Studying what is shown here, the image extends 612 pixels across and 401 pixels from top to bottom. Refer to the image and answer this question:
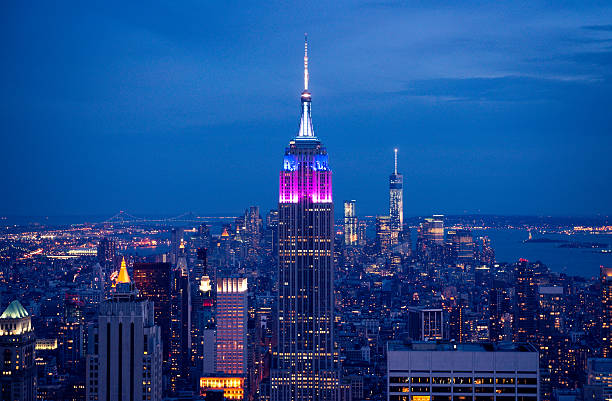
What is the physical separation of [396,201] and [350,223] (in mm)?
3121

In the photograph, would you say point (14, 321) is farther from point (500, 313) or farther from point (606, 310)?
point (500, 313)

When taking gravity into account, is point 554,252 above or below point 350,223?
below

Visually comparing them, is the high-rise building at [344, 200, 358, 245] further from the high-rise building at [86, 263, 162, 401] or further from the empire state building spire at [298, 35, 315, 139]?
the high-rise building at [86, 263, 162, 401]

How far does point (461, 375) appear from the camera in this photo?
11.5 meters

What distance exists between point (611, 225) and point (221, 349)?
53.4 ft

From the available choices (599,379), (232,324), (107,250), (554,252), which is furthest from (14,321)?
(232,324)

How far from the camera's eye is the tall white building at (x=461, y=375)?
1150 centimetres

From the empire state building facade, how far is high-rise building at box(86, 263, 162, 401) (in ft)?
45.5

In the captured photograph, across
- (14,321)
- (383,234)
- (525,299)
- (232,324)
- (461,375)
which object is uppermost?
(383,234)

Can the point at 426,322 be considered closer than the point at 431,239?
Yes

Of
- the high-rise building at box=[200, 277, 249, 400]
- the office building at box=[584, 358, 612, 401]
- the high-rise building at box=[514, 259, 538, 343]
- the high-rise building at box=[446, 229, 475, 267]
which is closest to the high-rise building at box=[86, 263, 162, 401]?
the office building at box=[584, 358, 612, 401]

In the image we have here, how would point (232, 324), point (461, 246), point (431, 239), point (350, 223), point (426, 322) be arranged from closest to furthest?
1. point (426, 322)
2. point (232, 324)
3. point (350, 223)
4. point (461, 246)
5. point (431, 239)

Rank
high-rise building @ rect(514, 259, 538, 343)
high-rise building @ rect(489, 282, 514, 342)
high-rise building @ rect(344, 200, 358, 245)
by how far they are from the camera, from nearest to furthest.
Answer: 1. high-rise building @ rect(489, 282, 514, 342)
2. high-rise building @ rect(514, 259, 538, 343)
3. high-rise building @ rect(344, 200, 358, 245)

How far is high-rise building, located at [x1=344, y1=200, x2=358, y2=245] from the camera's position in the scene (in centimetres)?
3052
